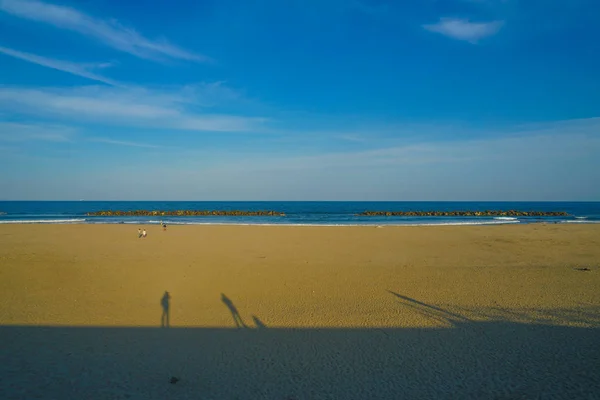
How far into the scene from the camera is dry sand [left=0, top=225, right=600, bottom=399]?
528 centimetres

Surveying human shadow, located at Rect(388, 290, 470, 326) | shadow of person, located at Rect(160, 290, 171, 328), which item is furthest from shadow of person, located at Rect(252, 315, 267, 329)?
human shadow, located at Rect(388, 290, 470, 326)

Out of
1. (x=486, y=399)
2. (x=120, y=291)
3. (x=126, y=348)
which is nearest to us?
(x=486, y=399)

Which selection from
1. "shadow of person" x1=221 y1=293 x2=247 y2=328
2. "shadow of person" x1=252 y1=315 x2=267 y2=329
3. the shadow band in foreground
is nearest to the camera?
the shadow band in foreground

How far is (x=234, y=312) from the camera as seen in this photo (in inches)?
341

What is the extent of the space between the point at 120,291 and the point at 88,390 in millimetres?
5805

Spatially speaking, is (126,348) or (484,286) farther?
(484,286)

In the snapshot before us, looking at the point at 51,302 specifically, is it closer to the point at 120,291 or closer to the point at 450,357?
the point at 120,291

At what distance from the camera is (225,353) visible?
6312 mm

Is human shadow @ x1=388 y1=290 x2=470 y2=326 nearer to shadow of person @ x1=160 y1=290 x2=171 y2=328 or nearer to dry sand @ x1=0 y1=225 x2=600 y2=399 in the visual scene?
dry sand @ x1=0 y1=225 x2=600 y2=399

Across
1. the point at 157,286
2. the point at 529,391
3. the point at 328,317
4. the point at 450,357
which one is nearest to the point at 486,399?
the point at 529,391

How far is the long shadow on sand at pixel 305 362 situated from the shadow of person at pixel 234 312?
385mm

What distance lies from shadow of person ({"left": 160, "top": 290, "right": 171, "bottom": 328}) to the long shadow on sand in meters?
0.38

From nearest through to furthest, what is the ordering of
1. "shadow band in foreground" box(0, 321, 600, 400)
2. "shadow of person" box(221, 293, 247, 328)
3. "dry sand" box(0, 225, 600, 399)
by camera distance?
"shadow band in foreground" box(0, 321, 600, 400) < "dry sand" box(0, 225, 600, 399) < "shadow of person" box(221, 293, 247, 328)

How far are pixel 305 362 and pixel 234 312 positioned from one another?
3126 millimetres
